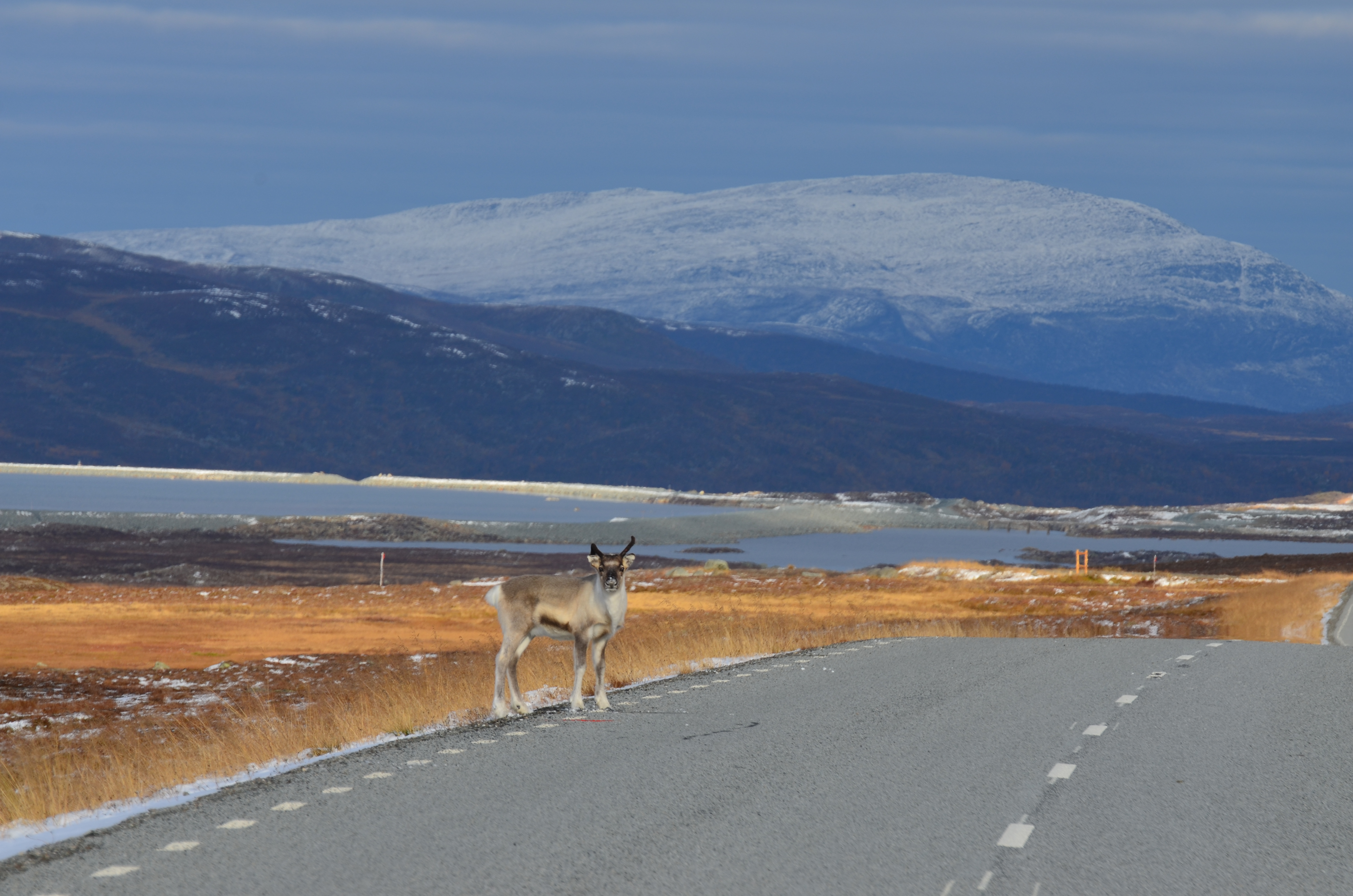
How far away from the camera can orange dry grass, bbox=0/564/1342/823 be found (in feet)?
49.6

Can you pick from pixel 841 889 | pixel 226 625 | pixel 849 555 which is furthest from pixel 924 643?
pixel 849 555

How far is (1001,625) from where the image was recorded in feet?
130

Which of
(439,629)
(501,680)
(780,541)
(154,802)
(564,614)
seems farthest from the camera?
(780,541)

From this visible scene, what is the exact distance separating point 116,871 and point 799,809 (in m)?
4.69

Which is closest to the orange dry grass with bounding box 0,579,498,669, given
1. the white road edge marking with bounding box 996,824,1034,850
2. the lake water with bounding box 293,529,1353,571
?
the white road edge marking with bounding box 996,824,1034,850

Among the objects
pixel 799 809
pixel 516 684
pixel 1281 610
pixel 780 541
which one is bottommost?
pixel 780 541

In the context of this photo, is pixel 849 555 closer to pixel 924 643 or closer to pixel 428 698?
pixel 924 643

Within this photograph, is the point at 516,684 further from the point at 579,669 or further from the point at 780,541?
the point at 780,541

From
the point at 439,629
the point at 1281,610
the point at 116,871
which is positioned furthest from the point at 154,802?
the point at 1281,610

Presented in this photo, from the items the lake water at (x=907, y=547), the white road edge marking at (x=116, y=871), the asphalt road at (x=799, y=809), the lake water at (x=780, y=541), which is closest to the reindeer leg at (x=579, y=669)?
the asphalt road at (x=799, y=809)

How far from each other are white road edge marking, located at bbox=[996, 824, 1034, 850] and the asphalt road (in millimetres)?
29

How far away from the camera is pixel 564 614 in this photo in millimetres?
15375

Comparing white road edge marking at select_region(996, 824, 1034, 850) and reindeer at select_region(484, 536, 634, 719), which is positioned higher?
reindeer at select_region(484, 536, 634, 719)

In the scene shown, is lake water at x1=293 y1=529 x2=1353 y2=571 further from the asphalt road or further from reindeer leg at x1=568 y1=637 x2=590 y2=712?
the asphalt road
